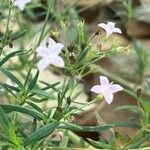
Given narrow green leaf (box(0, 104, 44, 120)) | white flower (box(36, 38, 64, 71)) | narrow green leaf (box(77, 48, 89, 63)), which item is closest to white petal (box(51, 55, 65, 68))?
white flower (box(36, 38, 64, 71))

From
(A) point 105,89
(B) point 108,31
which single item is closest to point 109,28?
(B) point 108,31

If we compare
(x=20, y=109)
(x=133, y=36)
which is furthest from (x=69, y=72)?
(x=133, y=36)

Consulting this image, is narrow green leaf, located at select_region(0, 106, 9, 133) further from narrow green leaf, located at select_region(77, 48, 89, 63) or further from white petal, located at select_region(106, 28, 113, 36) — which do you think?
white petal, located at select_region(106, 28, 113, 36)

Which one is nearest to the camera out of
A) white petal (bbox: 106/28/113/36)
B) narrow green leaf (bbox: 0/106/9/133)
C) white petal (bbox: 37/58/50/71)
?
white petal (bbox: 37/58/50/71)

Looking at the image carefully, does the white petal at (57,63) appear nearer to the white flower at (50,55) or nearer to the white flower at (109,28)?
the white flower at (50,55)

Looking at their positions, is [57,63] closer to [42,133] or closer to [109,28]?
[42,133]

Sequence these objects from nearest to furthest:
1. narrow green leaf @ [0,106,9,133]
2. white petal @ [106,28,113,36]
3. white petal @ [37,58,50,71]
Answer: white petal @ [37,58,50,71] < narrow green leaf @ [0,106,9,133] < white petal @ [106,28,113,36]
